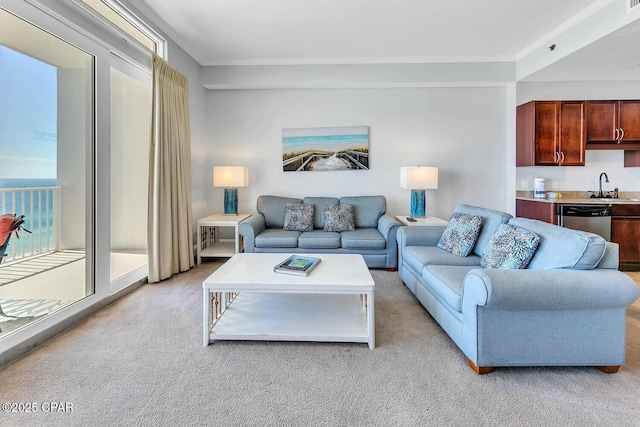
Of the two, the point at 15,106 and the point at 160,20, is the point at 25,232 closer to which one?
the point at 15,106

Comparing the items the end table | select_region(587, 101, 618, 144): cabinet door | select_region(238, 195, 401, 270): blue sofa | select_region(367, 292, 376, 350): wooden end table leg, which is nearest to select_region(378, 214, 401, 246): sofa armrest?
select_region(238, 195, 401, 270): blue sofa

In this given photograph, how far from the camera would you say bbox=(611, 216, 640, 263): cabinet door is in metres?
3.56

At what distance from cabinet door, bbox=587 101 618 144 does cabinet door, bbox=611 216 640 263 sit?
111 centimetres

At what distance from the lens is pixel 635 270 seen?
3.60 metres

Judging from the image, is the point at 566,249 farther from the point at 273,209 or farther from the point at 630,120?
the point at 630,120

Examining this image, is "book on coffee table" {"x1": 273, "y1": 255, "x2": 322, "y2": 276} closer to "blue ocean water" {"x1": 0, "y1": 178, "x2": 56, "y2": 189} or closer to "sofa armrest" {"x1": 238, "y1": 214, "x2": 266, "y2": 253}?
"sofa armrest" {"x1": 238, "y1": 214, "x2": 266, "y2": 253}

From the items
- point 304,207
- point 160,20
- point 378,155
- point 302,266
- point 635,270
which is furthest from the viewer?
point 378,155

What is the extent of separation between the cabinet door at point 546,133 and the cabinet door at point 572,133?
0.07m

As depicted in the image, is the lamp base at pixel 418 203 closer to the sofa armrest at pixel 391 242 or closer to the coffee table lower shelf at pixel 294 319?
the sofa armrest at pixel 391 242

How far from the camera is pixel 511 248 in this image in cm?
205

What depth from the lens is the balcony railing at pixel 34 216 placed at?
2027 mm

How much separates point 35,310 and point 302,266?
6.29ft

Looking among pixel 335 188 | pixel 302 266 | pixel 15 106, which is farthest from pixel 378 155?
pixel 15 106

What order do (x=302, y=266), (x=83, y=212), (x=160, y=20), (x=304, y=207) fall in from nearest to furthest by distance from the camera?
(x=302, y=266) → (x=83, y=212) → (x=160, y=20) → (x=304, y=207)
